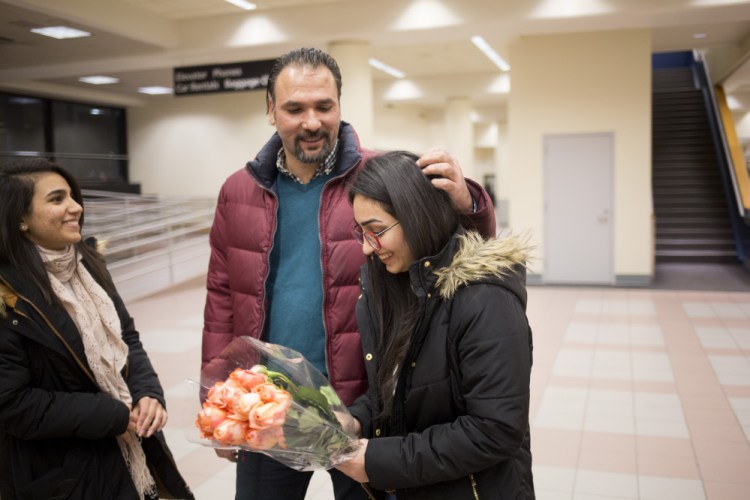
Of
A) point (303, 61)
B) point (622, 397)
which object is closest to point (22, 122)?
point (622, 397)

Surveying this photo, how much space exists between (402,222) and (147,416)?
1.13 m

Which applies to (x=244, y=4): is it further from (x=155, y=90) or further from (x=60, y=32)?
Answer: (x=155, y=90)

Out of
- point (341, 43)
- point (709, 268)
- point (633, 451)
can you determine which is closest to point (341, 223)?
point (633, 451)

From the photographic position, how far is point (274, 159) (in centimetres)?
200

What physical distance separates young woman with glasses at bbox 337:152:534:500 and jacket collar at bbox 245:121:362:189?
0.45 metres

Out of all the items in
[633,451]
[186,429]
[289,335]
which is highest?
[289,335]

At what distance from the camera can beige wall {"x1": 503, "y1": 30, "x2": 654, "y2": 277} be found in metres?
9.35

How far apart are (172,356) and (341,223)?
4.63 m

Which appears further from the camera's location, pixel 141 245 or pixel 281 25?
pixel 141 245

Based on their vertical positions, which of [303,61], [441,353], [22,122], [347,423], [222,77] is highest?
[222,77]

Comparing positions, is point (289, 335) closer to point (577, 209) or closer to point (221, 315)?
point (221, 315)

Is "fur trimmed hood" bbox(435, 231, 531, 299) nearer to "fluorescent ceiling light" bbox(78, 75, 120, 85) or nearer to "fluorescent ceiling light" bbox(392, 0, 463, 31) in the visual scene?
"fluorescent ceiling light" bbox(392, 0, 463, 31)

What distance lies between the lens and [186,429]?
5.03 ft

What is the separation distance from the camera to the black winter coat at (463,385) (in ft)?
4.24
